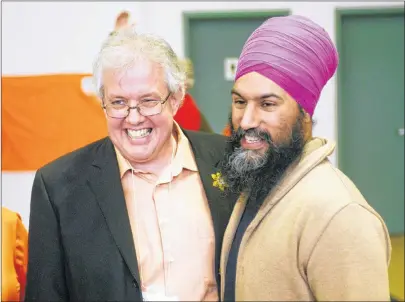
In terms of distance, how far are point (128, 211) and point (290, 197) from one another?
1.72 feet

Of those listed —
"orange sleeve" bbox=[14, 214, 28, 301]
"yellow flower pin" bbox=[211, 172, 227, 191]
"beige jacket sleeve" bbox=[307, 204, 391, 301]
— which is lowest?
"orange sleeve" bbox=[14, 214, 28, 301]

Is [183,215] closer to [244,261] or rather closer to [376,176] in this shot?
[244,261]

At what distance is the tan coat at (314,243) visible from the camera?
128cm

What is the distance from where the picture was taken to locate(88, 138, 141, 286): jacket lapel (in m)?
1.60

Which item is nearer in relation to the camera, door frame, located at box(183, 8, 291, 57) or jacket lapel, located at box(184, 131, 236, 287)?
jacket lapel, located at box(184, 131, 236, 287)

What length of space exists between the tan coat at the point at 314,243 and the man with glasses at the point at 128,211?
0.20m

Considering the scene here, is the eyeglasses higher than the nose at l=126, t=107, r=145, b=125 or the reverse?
higher

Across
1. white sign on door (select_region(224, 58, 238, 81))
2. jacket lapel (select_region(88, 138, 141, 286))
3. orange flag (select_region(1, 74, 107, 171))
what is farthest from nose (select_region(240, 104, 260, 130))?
white sign on door (select_region(224, 58, 238, 81))

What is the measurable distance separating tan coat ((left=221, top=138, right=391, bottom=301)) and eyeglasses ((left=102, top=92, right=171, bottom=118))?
437 mm

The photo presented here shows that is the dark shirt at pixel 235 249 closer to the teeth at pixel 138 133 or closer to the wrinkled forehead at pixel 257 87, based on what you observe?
the wrinkled forehead at pixel 257 87

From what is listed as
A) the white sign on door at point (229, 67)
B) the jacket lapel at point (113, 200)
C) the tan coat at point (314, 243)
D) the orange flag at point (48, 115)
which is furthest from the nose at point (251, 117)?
the white sign on door at point (229, 67)

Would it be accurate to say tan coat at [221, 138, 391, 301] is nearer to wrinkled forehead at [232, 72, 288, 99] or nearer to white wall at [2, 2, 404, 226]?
wrinkled forehead at [232, 72, 288, 99]

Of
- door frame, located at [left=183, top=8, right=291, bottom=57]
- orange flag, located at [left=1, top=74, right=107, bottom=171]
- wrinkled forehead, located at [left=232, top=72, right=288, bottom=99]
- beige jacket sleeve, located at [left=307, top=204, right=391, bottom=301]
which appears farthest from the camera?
door frame, located at [left=183, top=8, right=291, bottom=57]

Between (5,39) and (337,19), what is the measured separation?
2.86m
